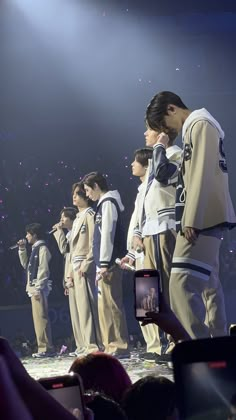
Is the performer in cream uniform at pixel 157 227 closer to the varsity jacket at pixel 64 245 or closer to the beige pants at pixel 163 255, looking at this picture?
the beige pants at pixel 163 255

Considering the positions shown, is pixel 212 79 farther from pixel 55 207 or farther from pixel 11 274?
A: pixel 11 274

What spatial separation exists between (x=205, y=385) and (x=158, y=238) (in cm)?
490

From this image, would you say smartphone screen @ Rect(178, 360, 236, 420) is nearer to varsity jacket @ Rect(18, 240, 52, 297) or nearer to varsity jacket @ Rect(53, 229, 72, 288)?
varsity jacket @ Rect(53, 229, 72, 288)

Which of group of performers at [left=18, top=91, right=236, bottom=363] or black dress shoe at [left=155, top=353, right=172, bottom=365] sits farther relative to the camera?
black dress shoe at [left=155, top=353, right=172, bottom=365]

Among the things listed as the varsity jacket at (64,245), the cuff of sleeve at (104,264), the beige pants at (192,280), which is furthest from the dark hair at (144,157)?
the varsity jacket at (64,245)

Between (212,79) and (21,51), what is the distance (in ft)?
8.44

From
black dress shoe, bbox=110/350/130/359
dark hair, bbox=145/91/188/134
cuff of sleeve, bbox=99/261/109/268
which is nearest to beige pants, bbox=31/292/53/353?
black dress shoe, bbox=110/350/130/359

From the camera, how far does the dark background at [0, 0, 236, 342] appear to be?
9.89 meters

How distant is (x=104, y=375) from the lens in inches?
73.1

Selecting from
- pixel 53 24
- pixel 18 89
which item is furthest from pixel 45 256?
pixel 18 89

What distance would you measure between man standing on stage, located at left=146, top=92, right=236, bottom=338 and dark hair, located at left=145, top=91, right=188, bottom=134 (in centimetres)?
26

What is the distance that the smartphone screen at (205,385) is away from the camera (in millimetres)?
824

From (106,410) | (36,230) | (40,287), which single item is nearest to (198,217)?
(106,410)

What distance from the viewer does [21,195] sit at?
11438mm
